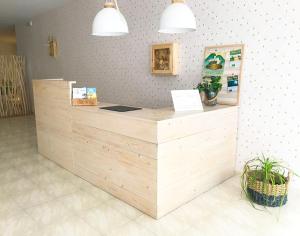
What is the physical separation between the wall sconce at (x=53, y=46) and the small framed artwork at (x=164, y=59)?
3035 mm

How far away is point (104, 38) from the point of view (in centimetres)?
426

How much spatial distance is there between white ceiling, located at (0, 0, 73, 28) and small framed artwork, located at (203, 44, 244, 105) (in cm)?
342

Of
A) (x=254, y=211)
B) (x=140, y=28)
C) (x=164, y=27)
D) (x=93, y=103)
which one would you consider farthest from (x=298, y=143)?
(x=140, y=28)

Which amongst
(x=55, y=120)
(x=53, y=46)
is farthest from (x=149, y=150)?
(x=53, y=46)

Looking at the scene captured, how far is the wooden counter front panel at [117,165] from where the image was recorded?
6.64 feet

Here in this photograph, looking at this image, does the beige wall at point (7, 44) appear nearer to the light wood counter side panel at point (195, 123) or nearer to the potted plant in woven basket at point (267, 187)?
the light wood counter side panel at point (195, 123)

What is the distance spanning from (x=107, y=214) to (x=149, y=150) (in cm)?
66

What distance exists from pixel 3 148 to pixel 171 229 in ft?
10.5

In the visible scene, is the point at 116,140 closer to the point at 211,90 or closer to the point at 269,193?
the point at 211,90

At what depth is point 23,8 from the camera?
517cm

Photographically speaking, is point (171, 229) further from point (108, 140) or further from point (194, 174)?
point (108, 140)

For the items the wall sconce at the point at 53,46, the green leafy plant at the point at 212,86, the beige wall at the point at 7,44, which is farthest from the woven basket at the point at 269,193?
the beige wall at the point at 7,44

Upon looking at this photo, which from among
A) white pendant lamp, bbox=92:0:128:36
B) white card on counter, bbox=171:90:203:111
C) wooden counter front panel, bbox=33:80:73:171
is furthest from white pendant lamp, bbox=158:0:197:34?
wooden counter front panel, bbox=33:80:73:171

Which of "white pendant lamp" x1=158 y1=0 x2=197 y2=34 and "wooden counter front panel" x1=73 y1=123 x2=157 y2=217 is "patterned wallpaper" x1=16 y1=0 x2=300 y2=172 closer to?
"white pendant lamp" x1=158 y1=0 x2=197 y2=34
